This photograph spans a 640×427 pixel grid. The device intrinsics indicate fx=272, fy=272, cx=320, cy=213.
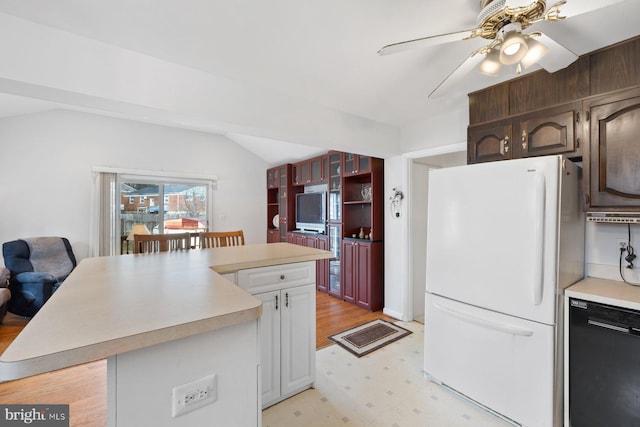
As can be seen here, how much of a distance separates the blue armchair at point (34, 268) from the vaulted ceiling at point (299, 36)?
2.55m

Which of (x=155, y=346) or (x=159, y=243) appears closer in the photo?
(x=155, y=346)

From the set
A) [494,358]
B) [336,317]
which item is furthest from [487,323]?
[336,317]

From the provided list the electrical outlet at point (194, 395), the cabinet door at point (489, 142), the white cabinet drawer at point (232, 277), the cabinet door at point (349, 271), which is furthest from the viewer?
the cabinet door at point (349, 271)

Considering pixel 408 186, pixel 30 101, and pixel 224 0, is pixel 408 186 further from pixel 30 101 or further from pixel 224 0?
pixel 30 101

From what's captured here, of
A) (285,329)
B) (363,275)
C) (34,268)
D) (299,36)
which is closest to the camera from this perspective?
(299,36)

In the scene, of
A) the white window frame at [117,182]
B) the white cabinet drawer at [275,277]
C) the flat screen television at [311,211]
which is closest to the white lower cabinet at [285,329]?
the white cabinet drawer at [275,277]

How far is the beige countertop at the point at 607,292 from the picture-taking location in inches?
55.0

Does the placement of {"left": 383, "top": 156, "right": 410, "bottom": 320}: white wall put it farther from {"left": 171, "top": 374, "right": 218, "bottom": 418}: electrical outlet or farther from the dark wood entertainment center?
{"left": 171, "top": 374, "right": 218, "bottom": 418}: electrical outlet

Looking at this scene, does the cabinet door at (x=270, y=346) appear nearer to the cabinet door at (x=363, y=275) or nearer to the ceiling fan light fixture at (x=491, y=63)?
the ceiling fan light fixture at (x=491, y=63)

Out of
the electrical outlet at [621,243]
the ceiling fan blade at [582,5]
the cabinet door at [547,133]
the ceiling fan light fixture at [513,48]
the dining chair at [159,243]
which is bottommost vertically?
the dining chair at [159,243]

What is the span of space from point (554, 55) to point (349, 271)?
10.0 feet

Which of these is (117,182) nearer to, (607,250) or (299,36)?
(299,36)

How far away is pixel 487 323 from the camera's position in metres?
1.74

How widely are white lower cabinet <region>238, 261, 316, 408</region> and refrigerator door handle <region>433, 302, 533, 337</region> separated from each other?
Result: 38.5 inches
